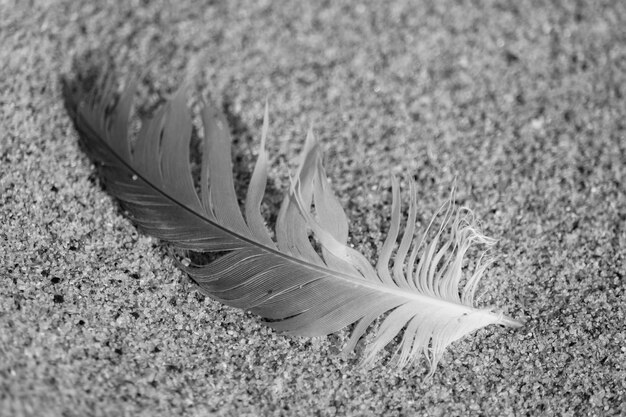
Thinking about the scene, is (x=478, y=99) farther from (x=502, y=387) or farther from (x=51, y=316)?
(x=51, y=316)

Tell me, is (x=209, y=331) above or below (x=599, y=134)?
below

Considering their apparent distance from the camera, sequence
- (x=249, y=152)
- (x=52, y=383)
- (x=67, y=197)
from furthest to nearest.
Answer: (x=249, y=152)
(x=67, y=197)
(x=52, y=383)

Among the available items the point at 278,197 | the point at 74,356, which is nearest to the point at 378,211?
the point at 278,197

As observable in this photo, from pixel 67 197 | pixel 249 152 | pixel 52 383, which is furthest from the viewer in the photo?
pixel 249 152
